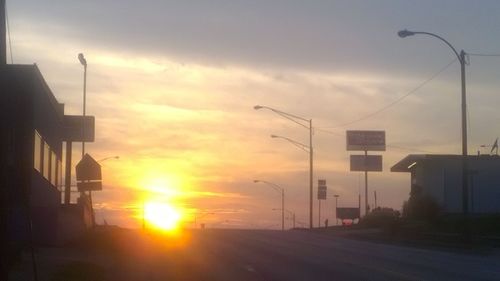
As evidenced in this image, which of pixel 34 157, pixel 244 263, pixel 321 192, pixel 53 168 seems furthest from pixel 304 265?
pixel 321 192

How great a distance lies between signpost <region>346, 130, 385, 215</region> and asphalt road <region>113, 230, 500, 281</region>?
65.8 m

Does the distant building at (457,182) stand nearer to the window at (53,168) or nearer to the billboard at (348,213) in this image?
the billboard at (348,213)

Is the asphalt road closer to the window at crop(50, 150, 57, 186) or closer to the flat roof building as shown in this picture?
the flat roof building

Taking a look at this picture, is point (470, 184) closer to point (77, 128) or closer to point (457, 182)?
point (457, 182)

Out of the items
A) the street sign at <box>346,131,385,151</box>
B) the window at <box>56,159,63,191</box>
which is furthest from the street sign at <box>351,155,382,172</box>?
the window at <box>56,159,63,191</box>

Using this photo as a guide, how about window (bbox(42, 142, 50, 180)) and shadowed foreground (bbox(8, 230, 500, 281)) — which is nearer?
shadowed foreground (bbox(8, 230, 500, 281))

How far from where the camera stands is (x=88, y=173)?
37406 mm

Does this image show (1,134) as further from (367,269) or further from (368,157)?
(368,157)

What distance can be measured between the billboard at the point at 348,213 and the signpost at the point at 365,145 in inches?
285

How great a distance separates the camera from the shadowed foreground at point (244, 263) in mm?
28156

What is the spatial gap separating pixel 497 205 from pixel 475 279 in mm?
58571

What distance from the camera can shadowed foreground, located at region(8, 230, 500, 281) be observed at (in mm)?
28156

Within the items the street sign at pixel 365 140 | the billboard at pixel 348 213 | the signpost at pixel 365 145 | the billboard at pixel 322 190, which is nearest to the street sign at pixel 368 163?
the signpost at pixel 365 145

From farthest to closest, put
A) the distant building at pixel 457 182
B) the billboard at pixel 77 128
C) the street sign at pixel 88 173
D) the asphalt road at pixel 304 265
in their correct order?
the distant building at pixel 457 182 < the billboard at pixel 77 128 < the street sign at pixel 88 173 < the asphalt road at pixel 304 265
